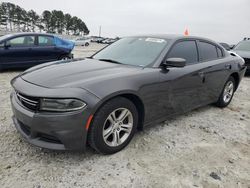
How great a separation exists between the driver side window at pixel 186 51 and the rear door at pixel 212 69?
178 millimetres

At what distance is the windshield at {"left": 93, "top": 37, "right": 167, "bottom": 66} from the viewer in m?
3.21

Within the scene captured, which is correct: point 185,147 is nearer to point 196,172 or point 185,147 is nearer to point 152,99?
point 196,172

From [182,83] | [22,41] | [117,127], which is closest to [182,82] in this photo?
[182,83]

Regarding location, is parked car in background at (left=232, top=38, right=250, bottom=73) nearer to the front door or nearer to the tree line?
the front door

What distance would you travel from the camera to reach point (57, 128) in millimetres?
2205

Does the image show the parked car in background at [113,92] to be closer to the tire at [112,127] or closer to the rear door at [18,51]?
the tire at [112,127]

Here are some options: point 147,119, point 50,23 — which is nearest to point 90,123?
point 147,119

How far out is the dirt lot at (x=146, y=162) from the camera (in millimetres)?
2250

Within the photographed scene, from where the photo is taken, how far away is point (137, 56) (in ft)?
10.9

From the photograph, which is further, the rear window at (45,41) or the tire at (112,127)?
the rear window at (45,41)

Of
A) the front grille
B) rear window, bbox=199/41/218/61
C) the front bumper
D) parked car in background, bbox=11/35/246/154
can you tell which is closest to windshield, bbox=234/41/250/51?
rear window, bbox=199/41/218/61

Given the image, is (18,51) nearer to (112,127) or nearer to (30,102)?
(30,102)

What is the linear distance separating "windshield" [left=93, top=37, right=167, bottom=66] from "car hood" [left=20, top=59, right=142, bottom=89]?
10.1 inches

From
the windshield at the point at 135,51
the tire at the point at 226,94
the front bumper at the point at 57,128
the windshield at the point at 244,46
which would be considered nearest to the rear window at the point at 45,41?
the windshield at the point at 135,51
